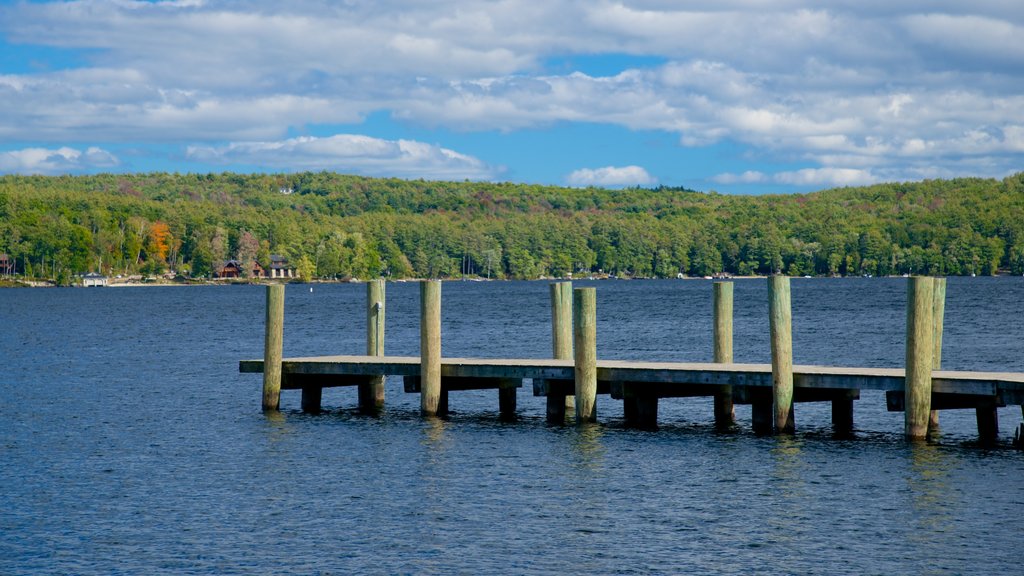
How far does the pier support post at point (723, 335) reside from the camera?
2859 cm

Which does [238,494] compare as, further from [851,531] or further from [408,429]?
[851,531]

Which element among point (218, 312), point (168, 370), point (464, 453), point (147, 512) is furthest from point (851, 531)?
point (218, 312)

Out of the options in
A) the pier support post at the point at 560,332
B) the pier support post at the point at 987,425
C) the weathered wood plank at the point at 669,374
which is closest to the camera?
the weathered wood plank at the point at 669,374

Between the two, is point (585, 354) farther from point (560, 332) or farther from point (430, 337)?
point (430, 337)

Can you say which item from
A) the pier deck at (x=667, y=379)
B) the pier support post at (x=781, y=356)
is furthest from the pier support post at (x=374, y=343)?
the pier support post at (x=781, y=356)

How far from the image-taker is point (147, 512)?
68.9ft

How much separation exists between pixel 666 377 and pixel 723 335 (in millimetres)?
2978

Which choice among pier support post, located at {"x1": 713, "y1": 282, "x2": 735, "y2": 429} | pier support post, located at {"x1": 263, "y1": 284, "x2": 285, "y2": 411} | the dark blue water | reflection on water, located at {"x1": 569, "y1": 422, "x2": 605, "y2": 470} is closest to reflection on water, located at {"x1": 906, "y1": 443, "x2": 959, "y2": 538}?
the dark blue water

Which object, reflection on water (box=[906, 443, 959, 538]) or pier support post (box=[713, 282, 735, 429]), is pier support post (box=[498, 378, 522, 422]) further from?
reflection on water (box=[906, 443, 959, 538])

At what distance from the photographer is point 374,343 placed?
105 ft

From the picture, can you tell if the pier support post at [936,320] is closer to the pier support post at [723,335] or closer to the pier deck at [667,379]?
the pier deck at [667,379]

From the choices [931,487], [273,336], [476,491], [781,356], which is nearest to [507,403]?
[273,336]

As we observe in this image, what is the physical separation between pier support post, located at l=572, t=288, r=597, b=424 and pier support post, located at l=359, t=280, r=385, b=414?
6.33m

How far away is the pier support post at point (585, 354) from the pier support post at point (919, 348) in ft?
20.4
